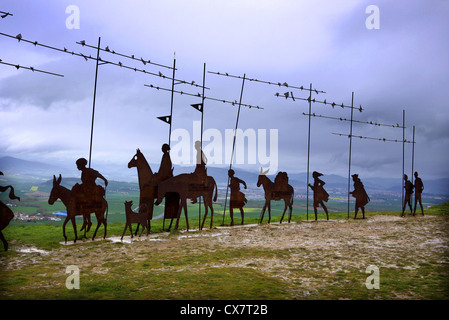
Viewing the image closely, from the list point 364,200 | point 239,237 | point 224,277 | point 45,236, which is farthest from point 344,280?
point 364,200

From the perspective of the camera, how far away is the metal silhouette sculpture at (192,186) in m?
11.5

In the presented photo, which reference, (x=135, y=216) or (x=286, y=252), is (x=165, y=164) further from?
(x=286, y=252)

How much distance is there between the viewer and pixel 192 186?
11.9 m

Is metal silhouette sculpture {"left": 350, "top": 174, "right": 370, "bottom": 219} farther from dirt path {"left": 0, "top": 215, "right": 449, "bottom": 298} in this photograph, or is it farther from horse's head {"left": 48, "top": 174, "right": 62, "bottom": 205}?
horse's head {"left": 48, "top": 174, "right": 62, "bottom": 205}

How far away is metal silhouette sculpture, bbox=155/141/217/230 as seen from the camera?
453 inches

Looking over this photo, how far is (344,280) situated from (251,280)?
5.49 feet

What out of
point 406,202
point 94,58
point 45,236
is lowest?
point 45,236

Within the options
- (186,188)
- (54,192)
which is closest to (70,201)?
(54,192)

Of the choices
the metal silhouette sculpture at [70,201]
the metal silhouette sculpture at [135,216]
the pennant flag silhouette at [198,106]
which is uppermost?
the pennant flag silhouette at [198,106]

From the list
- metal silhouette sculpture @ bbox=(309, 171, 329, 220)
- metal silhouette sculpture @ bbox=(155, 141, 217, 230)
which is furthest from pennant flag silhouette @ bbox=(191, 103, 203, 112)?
metal silhouette sculpture @ bbox=(309, 171, 329, 220)

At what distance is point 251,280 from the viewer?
20.4ft

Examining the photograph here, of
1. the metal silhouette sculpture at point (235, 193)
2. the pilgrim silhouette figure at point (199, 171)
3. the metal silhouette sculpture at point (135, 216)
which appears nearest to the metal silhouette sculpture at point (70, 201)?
the metal silhouette sculpture at point (135, 216)

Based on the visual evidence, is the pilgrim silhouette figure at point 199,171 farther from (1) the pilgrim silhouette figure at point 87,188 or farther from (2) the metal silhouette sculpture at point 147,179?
(1) the pilgrim silhouette figure at point 87,188

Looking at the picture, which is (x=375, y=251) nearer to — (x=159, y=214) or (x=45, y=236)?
(x=159, y=214)
